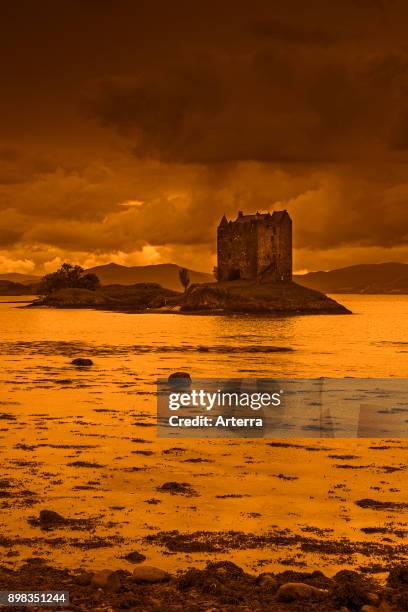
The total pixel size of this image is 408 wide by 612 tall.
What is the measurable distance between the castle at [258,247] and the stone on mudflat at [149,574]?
116061 mm

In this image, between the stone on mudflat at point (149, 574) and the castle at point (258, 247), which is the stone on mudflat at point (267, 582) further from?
the castle at point (258, 247)

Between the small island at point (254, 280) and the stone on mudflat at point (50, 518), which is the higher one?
the small island at point (254, 280)

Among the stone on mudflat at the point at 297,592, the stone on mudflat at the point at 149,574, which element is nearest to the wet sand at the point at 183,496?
the stone on mudflat at the point at 149,574

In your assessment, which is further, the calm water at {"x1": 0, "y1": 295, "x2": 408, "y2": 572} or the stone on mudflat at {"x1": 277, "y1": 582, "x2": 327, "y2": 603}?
the calm water at {"x1": 0, "y1": 295, "x2": 408, "y2": 572}

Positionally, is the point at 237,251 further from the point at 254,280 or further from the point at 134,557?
the point at 134,557

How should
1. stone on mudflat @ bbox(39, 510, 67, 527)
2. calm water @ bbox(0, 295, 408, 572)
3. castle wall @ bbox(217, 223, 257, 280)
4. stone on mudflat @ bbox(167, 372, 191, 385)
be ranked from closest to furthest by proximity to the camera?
calm water @ bbox(0, 295, 408, 572)
stone on mudflat @ bbox(39, 510, 67, 527)
stone on mudflat @ bbox(167, 372, 191, 385)
castle wall @ bbox(217, 223, 257, 280)

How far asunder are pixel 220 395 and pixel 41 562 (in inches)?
584

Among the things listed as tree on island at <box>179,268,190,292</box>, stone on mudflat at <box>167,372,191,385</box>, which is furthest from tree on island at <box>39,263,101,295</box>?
stone on mudflat at <box>167,372,191,385</box>

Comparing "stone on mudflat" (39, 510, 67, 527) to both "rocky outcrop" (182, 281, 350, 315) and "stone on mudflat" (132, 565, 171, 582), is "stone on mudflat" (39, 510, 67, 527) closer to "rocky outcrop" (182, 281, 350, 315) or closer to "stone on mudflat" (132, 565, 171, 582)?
"stone on mudflat" (132, 565, 171, 582)

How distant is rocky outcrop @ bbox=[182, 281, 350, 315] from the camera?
375 ft

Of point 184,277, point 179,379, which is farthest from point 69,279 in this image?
point 179,379

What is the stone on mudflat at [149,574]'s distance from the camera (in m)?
8.24

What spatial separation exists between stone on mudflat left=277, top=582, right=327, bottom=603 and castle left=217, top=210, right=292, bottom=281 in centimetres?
11649

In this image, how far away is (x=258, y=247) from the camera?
12462 centimetres
